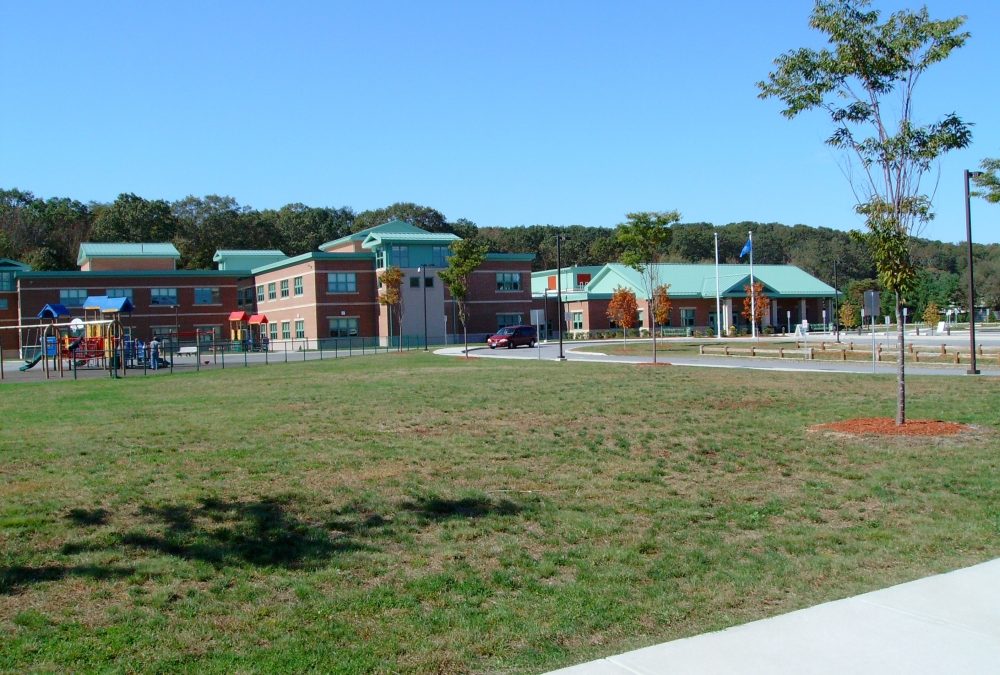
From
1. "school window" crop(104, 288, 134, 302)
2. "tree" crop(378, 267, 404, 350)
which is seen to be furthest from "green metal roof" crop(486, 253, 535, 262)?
"school window" crop(104, 288, 134, 302)

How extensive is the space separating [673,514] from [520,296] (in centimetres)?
7394

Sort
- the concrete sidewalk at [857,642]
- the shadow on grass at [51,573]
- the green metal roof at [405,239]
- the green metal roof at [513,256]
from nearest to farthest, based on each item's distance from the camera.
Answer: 1. the concrete sidewalk at [857,642]
2. the shadow on grass at [51,573]
3. the green metal roof at [405,239]
4. the green metal roof at [513,256]

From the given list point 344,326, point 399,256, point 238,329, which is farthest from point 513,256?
point 238,329

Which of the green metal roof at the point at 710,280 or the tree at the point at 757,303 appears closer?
the tree at the point at 757,303

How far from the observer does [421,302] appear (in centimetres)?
7794

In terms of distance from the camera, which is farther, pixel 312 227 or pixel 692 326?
pixel 312 227

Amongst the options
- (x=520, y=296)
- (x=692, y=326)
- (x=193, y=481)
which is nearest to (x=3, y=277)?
(x=520, y=296)

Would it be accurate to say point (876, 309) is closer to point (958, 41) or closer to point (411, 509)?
point (958, 41)

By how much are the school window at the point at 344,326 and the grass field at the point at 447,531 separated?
59671mm

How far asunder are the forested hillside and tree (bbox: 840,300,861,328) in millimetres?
3967

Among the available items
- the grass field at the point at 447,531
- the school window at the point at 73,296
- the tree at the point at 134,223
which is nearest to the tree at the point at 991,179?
the grass field at the point at 447,531

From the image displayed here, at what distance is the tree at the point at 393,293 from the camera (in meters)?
72.9

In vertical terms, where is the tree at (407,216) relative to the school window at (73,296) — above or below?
above

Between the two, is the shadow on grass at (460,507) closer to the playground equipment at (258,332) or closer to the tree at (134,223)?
the playground equipment at (258,332)
